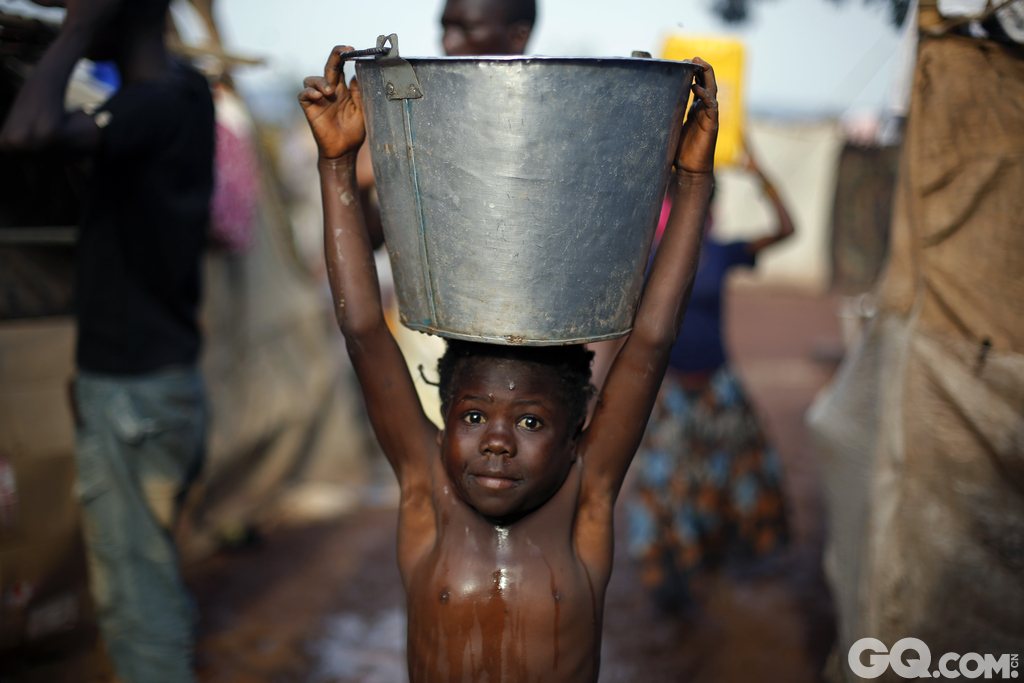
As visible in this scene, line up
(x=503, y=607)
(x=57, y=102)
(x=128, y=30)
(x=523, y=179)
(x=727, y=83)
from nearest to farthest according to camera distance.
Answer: (x=523, y=179) → (x=503, y=607) → (x=57, y=102) → (x=128, y=30) → (x=727, y=83)

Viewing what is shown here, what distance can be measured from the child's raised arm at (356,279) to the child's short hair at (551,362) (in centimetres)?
9

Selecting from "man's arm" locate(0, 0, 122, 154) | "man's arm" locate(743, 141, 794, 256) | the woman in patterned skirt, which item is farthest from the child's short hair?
"man's arm" locate(743, 141, 794, 256)

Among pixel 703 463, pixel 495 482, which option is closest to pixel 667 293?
pixel 495 482

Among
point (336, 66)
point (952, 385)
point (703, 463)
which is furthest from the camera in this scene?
point (703, 463)

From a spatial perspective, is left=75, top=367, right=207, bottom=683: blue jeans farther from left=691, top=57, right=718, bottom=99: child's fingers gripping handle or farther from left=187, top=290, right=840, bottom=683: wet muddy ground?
left=691, top=57, right=718, bottom=99: child's fingers gripping handle

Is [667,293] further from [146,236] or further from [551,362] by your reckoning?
[146,236]

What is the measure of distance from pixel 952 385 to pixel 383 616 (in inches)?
102

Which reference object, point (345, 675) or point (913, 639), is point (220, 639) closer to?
point (345, 675)

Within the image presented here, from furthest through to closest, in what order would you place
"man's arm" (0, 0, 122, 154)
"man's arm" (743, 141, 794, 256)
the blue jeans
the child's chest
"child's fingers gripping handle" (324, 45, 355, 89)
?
1. "man's arm" (743, 141, 794, 256)
2. the blue jeans
3. "man's arm" (0, 0, 122, 154)
4. the child's chest
5. "child's fingers gripping handle" (324, 45, 355, 89)

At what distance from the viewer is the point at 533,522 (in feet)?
4.91

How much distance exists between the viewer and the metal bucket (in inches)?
45.6

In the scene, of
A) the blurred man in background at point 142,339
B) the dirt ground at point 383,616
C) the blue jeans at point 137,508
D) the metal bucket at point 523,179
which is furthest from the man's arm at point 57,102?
the dirt ground at point 383,616

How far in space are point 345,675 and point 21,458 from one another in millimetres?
1445

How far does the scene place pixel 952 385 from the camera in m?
1.89
